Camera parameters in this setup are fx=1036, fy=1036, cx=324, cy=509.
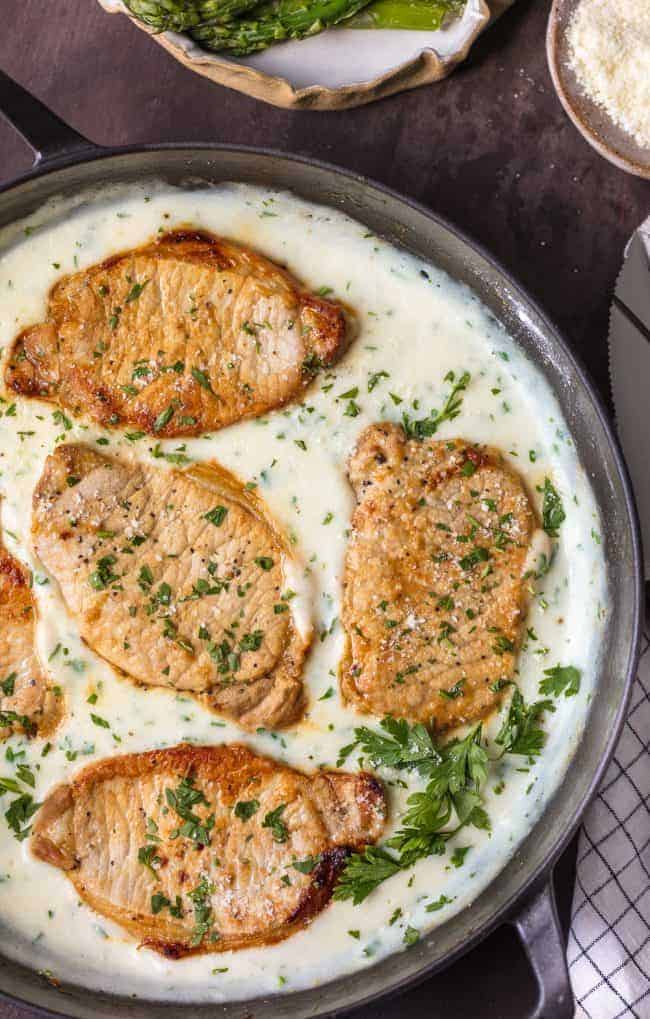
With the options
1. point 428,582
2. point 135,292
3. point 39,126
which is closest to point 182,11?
point 39,126

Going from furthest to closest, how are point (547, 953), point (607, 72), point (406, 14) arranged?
point (406, 14) < point (607, 72) < point (547, 953)

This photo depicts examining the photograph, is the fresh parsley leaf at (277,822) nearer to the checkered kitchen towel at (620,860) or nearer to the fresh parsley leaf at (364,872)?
the fresh parsley leaf at (364,872)

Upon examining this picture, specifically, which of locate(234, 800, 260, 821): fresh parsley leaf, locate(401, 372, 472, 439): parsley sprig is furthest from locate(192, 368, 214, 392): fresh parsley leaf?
locate(234, 800, 260, 821): fresh parsley leaf

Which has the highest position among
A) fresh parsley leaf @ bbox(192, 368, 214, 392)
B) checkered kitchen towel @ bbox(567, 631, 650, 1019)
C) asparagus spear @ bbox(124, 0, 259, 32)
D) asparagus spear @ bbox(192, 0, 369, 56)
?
asparagus spear @ bbox(124, 0, 259, 32)

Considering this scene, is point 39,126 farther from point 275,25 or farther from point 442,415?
point 442,415

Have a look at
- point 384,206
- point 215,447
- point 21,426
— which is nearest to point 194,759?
point 215,447

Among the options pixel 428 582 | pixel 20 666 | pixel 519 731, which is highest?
pixel 428 582

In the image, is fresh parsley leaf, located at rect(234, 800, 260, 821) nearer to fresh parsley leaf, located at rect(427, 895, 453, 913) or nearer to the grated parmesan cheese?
fresh parsley leaf, located at rect(427, 895, 453, 913)

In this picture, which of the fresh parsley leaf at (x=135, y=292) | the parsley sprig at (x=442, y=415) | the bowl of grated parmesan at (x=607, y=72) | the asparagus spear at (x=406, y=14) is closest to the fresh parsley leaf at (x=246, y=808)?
the parsley sprig at (x=442, y=415)
